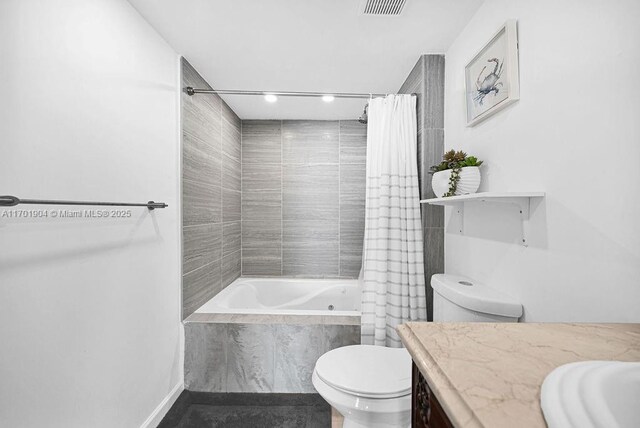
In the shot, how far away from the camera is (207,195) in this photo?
2.28 meters

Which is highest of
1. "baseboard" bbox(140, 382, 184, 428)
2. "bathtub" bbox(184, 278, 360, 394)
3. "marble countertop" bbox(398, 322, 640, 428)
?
"marble countertop" bbox(398, 322, 640, 428)

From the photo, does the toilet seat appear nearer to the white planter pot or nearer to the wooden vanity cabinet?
the wooden vanity cabinet

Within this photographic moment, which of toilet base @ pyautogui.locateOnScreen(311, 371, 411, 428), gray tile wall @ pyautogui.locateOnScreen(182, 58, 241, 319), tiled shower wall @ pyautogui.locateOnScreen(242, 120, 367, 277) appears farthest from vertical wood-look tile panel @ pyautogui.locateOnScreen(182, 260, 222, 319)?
toilet base @ pyautogui.locateOnScreen(311, 371, 411, 428)

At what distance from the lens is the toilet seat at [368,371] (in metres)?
1.15

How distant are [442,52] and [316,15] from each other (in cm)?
90

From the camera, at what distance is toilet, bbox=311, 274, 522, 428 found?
1.14 meters

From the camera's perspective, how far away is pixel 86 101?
45.9 inches

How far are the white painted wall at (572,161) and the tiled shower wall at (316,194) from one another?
1.77 meters

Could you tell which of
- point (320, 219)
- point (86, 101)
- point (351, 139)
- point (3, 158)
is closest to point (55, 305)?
point (3, 158)

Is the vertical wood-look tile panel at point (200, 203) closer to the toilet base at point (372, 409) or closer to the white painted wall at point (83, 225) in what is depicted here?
the white painted wall at point (83, 225)

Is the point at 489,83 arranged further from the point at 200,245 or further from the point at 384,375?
the point at 200,245

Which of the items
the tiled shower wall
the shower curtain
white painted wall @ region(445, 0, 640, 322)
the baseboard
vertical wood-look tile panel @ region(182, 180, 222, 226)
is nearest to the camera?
→ white painted wall @ region(445, 0, 640, 322)

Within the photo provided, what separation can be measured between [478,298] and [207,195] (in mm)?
2008

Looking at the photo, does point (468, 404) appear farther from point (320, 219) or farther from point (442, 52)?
Result: point (320, 219)
